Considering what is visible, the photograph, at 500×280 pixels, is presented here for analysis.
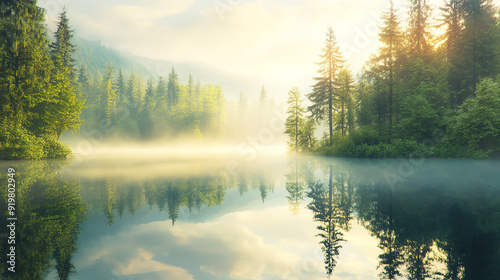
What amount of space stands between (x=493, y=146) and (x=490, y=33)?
1613 centimetres

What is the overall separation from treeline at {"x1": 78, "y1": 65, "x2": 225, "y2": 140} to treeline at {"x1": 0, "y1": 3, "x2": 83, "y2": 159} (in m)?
47.6

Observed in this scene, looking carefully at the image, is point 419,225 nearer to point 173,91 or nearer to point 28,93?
point 28,93

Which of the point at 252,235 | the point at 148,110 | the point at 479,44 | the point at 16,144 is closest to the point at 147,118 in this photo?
the point at 148,110

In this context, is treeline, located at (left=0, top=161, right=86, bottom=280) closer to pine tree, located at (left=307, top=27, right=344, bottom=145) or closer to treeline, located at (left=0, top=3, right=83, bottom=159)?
treeline, located at (left=0, top=3, right=83, bottom=159)

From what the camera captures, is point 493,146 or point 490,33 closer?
point 493,146

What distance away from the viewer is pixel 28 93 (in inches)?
1058

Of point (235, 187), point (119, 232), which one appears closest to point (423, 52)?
point (235, 187)

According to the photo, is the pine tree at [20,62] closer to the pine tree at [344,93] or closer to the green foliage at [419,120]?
the pine tree at [344,93]

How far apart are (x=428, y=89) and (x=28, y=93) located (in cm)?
4950

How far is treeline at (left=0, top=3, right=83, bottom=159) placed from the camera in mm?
24859

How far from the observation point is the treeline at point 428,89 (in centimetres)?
2936

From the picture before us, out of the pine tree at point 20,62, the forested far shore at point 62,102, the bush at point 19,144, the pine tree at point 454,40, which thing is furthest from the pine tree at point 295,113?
the bush at point 19,144

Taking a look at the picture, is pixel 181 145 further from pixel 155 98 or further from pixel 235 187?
pixel 235 187

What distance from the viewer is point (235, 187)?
14.4m
